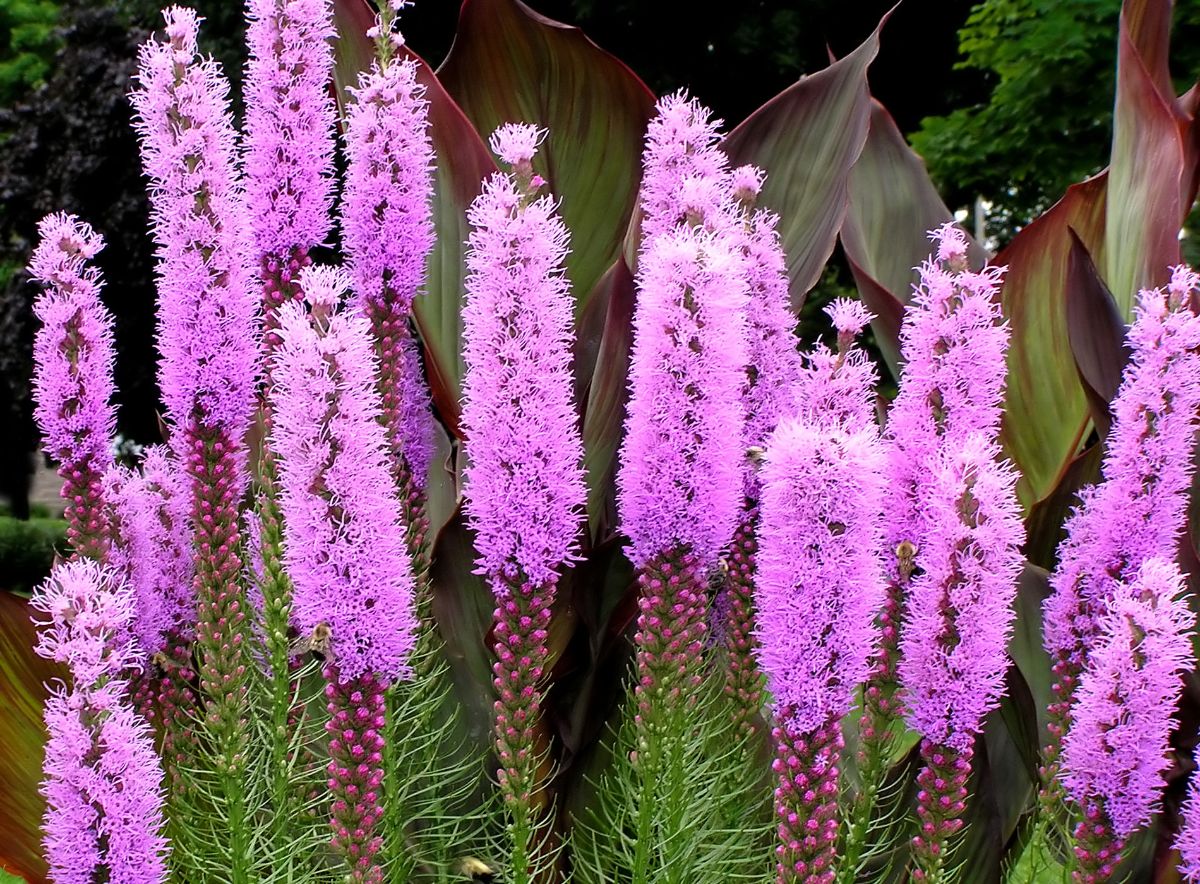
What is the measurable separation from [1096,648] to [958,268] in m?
0.60

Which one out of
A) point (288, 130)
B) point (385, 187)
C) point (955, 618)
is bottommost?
point (955, 618)

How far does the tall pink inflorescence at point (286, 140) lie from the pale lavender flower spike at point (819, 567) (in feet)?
3.11

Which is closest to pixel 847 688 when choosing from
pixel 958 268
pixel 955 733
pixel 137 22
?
pixel 955 733

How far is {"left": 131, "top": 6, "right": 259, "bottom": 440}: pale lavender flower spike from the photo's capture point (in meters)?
1.85

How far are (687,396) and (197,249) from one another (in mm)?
851

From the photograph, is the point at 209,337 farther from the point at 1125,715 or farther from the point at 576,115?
the point at 1125,715

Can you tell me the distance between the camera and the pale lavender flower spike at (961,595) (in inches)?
59.9

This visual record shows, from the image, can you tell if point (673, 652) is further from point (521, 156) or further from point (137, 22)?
point (137, 22)

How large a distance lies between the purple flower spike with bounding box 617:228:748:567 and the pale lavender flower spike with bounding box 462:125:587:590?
4.2 inches

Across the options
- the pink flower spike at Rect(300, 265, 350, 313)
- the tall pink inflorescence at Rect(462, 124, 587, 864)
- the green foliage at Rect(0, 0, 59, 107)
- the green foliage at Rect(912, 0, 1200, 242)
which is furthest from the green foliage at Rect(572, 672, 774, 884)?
the green foliage at Rect(0, 0, 59, 107)

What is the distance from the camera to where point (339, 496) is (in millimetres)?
1452

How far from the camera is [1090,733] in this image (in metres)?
1.60

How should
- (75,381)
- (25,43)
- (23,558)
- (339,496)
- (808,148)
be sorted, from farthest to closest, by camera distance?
(25,43) < (23,558) < (808,148) < (75,381) < (339,496)

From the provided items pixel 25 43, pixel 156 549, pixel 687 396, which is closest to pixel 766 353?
pixel 687 396
